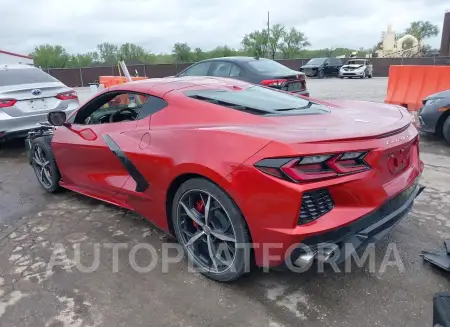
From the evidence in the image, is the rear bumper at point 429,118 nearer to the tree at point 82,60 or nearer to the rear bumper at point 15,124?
the rear bumper at point 15,124

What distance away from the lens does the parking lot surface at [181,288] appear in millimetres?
2297

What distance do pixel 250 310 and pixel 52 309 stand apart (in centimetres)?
127

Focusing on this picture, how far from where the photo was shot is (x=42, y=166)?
14.8 ft

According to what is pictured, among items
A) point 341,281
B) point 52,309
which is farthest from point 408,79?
point 52,309

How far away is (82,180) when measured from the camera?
379 centimetres

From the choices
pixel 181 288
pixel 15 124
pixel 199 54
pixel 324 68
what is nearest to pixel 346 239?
pixel 181 288

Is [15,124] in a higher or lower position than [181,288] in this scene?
higher

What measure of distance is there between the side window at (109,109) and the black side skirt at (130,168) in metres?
0.30

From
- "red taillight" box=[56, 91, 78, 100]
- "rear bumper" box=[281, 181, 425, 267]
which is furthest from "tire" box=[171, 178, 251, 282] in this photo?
"red taillight" box=[56, 91, 78, 100]

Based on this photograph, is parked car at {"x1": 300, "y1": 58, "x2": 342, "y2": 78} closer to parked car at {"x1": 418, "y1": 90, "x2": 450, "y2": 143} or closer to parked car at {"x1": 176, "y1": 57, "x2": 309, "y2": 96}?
parked car at {"x1": 176, "y1": 57, "x2": 309, "y2": 96}

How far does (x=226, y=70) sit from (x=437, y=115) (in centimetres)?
463

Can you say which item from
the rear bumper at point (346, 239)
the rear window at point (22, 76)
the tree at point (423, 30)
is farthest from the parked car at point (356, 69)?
the tree at point (423, 30)

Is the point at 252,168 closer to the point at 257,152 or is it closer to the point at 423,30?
the point at 257,152

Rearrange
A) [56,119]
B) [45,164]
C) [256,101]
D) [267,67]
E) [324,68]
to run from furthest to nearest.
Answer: [324,68], [267,67], [45,164], [56,119], [256,101]
